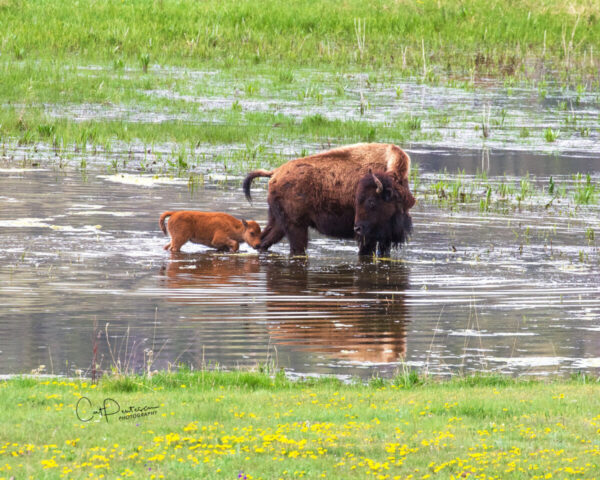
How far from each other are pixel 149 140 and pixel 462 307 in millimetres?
12934

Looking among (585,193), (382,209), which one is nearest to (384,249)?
(382,209)

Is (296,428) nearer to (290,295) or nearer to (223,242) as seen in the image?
(290,295)

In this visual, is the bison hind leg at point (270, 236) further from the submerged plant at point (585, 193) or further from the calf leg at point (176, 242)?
the submerged plant at point (585, 193)

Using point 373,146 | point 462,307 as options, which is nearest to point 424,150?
point 373,146

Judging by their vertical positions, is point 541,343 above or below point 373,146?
below

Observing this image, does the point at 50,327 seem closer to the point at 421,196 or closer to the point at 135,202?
the point at 135,202

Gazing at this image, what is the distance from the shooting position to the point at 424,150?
24.4 m

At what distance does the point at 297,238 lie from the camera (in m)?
15.6

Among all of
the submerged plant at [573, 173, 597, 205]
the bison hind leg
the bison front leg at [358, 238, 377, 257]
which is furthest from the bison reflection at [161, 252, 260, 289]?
the submerged plant at [573, 173, 597, 205]

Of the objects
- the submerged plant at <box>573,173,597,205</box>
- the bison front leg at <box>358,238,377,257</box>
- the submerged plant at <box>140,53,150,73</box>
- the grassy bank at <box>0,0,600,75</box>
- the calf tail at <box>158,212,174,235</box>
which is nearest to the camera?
the bison front leg at <box>358,238,377,257</box>

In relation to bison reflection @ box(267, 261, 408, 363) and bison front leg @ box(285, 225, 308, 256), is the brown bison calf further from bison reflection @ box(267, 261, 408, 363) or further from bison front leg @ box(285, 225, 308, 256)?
bison reflection @ box(267, 261, 408, 363)

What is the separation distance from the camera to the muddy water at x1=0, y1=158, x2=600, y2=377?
10.6 metres

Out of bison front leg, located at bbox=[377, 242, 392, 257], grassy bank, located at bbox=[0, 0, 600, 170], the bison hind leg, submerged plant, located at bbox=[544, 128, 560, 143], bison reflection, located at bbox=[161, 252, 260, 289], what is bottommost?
bison reflection, located at bbox=[161, 252, 260, 289]

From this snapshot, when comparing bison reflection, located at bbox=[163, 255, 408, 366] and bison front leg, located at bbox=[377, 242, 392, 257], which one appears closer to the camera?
bison reflection, located at bbox=[163, 255, 408, 366]
